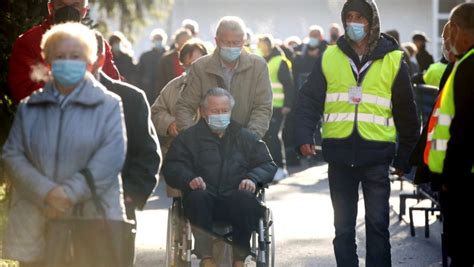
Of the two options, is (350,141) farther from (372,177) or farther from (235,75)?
(235,75)

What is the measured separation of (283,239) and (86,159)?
6.36 meters

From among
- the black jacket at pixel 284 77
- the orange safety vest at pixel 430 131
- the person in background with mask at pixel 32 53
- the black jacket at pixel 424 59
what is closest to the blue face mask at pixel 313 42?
the black jacket at pixel 424 59

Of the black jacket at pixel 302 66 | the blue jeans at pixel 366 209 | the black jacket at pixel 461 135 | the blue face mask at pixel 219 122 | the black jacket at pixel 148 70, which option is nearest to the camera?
the black jacket at pixel 461 135

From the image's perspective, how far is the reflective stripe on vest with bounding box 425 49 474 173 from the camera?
26.8 ft

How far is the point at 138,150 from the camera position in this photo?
8242 millimetres

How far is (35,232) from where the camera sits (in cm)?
741

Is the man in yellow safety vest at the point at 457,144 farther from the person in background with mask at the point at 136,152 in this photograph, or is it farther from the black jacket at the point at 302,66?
the black jacket at the point at 302,66

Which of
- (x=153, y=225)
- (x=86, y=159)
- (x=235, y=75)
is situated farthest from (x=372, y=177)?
(x=153, y=225)

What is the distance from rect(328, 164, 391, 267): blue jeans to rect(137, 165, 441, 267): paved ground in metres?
1.66

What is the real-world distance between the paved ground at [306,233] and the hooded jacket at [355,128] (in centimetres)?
192

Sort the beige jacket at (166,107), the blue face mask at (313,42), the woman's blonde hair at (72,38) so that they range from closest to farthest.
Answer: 1. the woman's blonde hair at (72,38)
2. the beige jacket at (166,107)
3. the blue face mask at (313,42)

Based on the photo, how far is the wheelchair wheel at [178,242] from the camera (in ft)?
33.2

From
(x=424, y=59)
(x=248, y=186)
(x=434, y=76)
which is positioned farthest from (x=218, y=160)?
(x=424, y=59)

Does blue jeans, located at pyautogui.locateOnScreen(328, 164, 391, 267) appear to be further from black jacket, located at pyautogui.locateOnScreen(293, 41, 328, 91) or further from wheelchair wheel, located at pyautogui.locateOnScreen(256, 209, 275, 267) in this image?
black jacket, located at pyautogui.locateOnScreen(293, 41, 328, 91)
